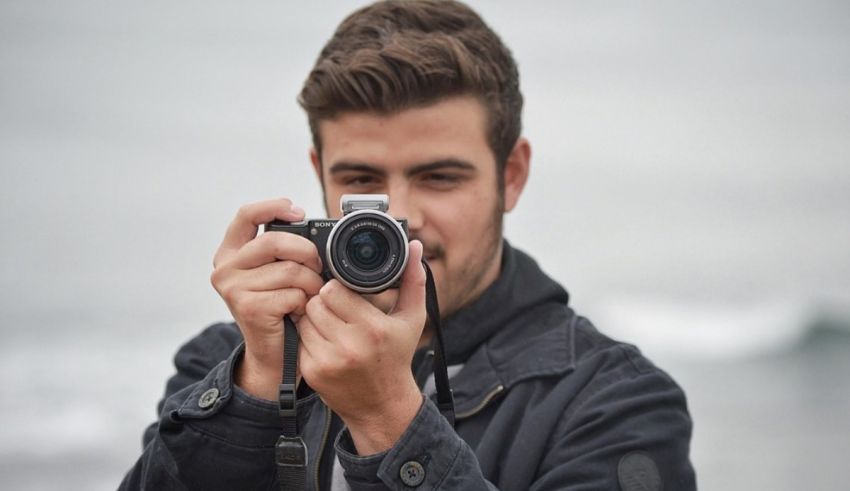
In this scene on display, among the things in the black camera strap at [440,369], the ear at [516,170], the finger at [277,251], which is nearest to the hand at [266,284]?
the finger at [277,251]

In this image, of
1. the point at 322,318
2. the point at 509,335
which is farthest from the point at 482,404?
the point at 322,318

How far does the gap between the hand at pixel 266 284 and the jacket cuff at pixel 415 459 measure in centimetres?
21

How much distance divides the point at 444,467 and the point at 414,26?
4.00 feet

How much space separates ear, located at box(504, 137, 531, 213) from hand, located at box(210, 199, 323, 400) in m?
0.86

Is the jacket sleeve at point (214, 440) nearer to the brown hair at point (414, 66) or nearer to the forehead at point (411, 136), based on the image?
the forehead at point (411, 136)

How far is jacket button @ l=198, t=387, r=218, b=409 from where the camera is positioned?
180 cm

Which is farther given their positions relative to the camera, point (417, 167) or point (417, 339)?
point (417, 167)

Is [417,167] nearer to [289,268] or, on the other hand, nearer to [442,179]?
[442,179]

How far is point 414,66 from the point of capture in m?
2.33

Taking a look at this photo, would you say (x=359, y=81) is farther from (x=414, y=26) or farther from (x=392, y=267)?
(x=392, y=267)

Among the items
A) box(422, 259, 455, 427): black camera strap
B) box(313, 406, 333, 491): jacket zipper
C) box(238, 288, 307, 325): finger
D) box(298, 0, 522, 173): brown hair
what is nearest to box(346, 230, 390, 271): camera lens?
box(238, 288, 307, 325): finger

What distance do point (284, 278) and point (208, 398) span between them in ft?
0.87

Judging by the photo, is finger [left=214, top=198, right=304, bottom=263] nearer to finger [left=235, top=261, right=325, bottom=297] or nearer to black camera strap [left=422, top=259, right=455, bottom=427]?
finger [left=235, top=261, right=325, bottom=297]

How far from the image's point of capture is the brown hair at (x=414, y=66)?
7.64ft
